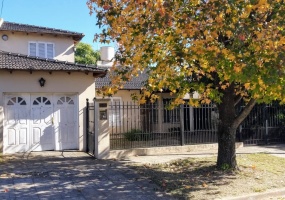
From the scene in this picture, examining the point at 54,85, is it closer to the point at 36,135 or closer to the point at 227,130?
the point at 36,135

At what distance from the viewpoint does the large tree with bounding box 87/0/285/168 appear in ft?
21.2

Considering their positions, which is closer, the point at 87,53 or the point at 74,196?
the point at 74,196

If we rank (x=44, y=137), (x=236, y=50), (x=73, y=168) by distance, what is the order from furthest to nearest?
(x=44, y=137)
(x=73, y=168)
(x=236, y=50)

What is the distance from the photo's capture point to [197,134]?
14820mm

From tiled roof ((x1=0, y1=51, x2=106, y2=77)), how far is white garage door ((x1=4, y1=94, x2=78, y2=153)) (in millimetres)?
1149

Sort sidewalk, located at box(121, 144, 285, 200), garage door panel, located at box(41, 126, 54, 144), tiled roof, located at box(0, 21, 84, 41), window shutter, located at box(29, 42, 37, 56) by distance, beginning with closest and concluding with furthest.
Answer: sidewalk, located at box(121, 144, 285, 200) < garage door panel, located at box(41, 126, 54, 144) < tiled roof, located at box(0, 21, 84, 41) < window shutter, located at box(29, 42, 37, 56)

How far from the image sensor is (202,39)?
23.3ft

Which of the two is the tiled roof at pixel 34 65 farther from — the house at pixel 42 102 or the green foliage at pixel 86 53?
the green foliage at pixel 86 53

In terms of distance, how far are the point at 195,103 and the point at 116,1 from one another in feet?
10.2

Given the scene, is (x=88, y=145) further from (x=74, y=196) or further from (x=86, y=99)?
(x=74, y=196)

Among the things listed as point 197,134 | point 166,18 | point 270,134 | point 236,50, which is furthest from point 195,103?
point 270,134

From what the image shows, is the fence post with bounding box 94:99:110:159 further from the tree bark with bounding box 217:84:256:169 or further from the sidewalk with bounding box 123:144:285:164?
the tree bark with bounding box 217:84:256:169

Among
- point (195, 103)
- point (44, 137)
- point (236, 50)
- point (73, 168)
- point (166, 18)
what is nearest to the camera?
point (166, 18)

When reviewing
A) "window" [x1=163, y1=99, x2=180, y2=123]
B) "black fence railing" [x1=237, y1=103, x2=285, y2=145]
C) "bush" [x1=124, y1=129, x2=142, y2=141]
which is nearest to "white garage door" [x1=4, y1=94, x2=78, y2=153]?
"bush" [x1=124, y1=129, x2=142, y2=141]
